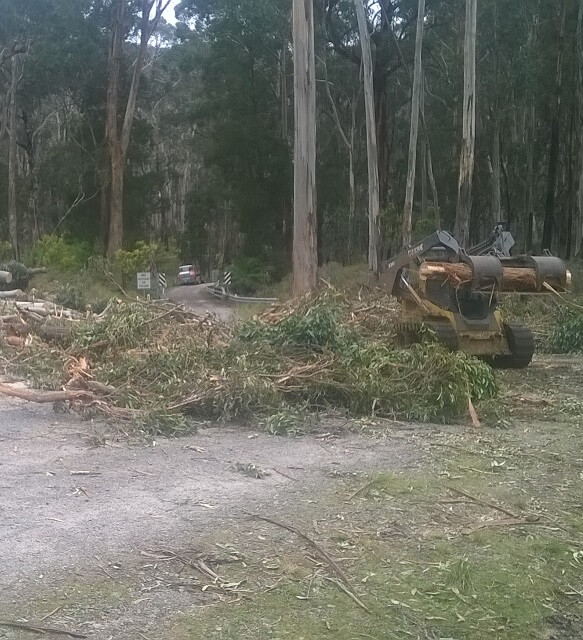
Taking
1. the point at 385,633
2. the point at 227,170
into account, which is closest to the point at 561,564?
the point at 385,633

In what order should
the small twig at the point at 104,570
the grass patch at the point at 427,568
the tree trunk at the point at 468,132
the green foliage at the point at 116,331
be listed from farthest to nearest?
the tree trunk at the point at 468,132, the green foliage at the point at 116,331, the small twig at the point at 104,570, the grass patch at the point at 427,568

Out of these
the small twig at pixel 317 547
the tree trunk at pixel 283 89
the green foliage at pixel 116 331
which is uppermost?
the tree trunk at pixel 283 89

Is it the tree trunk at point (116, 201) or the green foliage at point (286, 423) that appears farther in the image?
the tree trunk at point (116, 201)

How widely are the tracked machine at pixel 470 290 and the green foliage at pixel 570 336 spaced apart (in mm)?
3343

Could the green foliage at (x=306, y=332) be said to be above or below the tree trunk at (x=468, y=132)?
below

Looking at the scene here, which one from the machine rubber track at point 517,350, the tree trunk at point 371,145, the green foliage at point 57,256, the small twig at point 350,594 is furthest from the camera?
the green foliage at point 57,256

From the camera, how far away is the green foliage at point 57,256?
30.1 m

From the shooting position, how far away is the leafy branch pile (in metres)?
8.79

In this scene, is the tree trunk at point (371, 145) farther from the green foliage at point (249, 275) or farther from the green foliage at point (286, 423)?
the green foliage at point (286, 423)

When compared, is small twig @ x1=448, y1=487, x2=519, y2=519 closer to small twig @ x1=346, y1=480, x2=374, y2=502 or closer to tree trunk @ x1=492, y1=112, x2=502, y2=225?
small twig @ x1=346, y1=480, x2=374, y2=502

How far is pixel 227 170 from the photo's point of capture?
39.1 meters

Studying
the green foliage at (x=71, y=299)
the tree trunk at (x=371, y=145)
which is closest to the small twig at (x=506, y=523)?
the green foliage at (x=71, y=299)

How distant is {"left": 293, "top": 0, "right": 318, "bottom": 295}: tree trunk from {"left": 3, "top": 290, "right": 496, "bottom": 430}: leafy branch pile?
762cm

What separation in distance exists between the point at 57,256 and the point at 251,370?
74.9ft
